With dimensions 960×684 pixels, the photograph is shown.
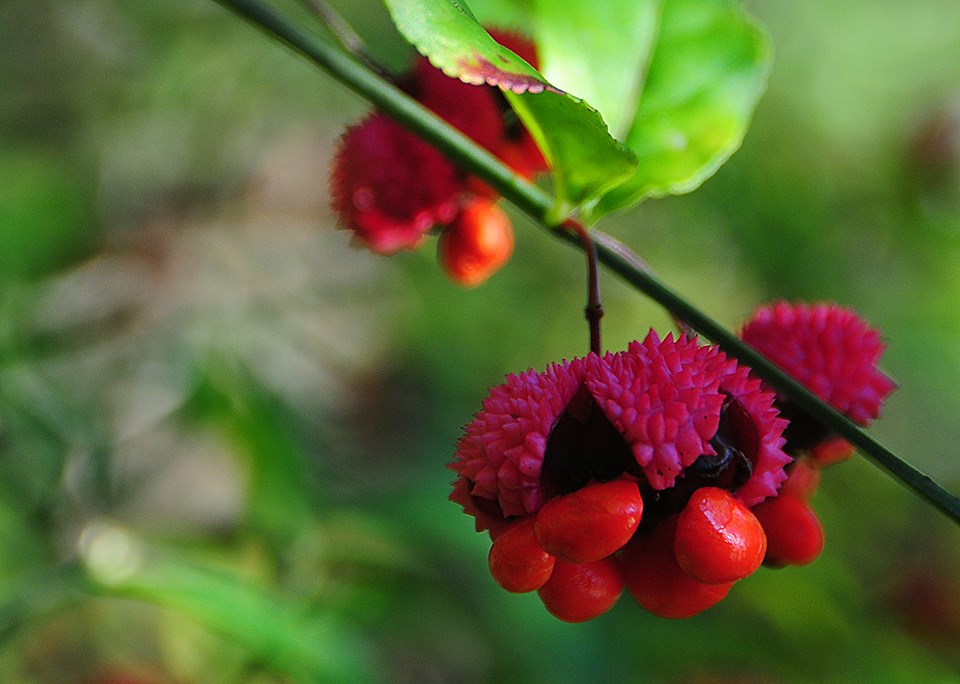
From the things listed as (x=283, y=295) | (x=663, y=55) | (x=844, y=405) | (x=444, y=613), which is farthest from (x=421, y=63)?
(x=283, y=295)

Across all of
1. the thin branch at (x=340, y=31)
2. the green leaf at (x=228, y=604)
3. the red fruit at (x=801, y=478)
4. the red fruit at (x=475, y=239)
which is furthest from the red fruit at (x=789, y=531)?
the green leaf at (x=228, y=604)

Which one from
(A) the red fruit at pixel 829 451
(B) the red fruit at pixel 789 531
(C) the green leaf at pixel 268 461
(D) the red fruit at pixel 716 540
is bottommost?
(D) the red fruit at pixel 716 540

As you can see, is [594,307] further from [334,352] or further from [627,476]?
[334,352]

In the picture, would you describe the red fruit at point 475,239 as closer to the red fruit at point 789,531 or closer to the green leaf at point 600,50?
the green leaf at point 600,50

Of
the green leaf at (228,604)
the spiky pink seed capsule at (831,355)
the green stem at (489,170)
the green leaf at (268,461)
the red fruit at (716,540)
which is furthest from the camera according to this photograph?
the green leaf at (268,461)

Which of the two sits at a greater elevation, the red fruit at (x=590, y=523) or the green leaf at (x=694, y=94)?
the green leaf at (x=694, y=94)

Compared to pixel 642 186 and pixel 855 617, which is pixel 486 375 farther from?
pixel 642 186
